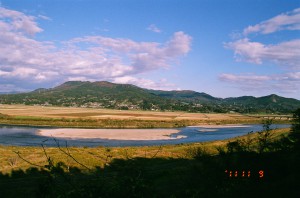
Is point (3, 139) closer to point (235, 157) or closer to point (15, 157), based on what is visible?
point (15, 157)

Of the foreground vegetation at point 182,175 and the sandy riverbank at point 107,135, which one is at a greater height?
the foreground vegetation at point 182,175

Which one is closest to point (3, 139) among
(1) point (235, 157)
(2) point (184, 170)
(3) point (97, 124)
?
(3) point (97, 124)

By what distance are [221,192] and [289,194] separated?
3.32 meters

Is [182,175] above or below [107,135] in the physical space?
above
